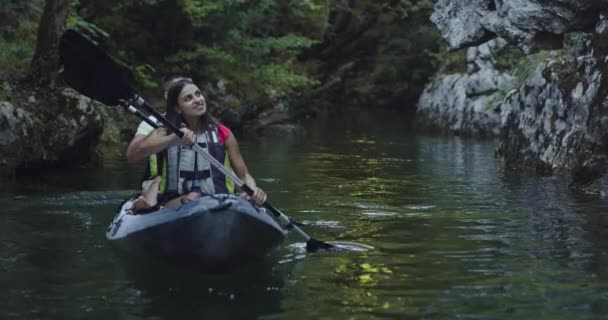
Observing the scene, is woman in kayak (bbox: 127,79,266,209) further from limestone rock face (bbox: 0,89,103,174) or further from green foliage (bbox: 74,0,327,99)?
green foliage (bbox: 74,0,327,99)

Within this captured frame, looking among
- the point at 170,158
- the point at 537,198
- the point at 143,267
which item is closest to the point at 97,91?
the point at 170,158

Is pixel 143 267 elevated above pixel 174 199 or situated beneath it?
situated beneath

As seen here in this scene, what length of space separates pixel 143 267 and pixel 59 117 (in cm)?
776

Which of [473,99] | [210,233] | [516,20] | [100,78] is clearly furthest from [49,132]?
[473,99]

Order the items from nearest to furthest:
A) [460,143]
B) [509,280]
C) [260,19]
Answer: [509,280], [460,143], [260,19]

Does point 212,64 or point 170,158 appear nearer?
point 170,158

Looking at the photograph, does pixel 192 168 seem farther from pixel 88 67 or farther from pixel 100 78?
pixel 88 67

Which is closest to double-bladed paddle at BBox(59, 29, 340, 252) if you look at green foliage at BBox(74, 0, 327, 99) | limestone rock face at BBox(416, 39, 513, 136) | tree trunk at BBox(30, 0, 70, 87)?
tree trunk at BBox(30, 0, 70, 87)

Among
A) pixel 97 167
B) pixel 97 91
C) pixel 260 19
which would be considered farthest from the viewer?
pixel 260 19

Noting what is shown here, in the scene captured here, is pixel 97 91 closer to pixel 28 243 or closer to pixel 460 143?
pixel 28 243

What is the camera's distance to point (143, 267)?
25.8 feet

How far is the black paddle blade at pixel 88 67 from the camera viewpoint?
28.6 feet

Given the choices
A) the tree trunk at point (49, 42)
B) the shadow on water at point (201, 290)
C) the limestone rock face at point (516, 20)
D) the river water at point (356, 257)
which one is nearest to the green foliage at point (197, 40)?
the tree trunk at point (49, 42)

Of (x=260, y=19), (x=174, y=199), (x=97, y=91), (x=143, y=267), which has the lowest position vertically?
(x=143, y=267)
